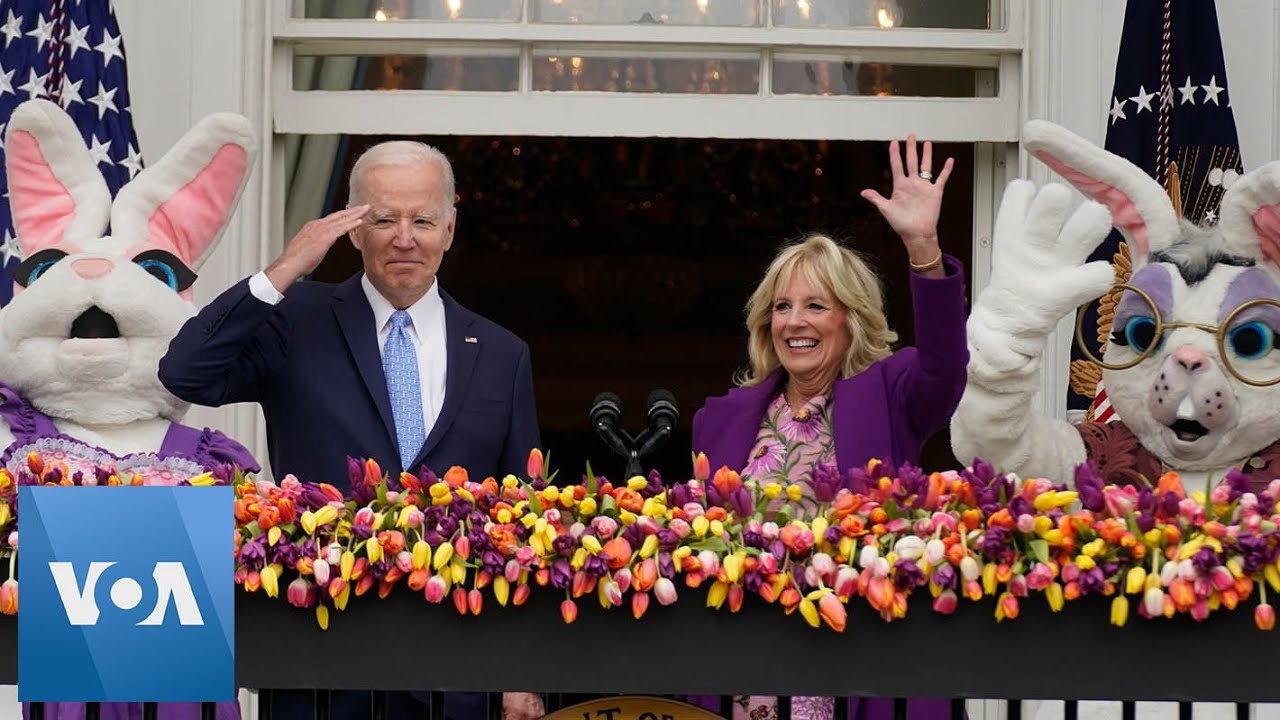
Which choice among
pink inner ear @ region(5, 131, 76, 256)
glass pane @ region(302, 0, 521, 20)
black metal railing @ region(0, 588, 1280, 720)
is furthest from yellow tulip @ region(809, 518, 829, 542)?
glass pane @ region(302, 0, 521, 20)

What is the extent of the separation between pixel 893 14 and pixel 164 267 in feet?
6.78

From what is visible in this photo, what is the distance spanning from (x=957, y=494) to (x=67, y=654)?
4.11 ft

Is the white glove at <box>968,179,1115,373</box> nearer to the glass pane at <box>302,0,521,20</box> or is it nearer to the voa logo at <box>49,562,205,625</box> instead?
the voa logo at <box>49,562,205,625</box>

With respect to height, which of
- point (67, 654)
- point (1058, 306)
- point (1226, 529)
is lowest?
point (67, 654)

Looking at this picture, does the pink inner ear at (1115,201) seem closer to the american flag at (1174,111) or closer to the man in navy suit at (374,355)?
the american flag at (1174,111)

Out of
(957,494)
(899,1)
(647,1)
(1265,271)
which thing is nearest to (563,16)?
(647,1)

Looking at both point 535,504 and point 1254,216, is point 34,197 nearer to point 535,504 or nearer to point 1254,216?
point 535,504

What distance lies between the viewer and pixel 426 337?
3430 millimetres

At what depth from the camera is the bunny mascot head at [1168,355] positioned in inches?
134

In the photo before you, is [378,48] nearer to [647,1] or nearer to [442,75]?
[442,75]

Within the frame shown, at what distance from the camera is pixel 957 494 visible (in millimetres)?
2643

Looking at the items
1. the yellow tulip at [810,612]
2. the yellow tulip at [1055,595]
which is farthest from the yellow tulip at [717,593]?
the yellow tulip at [1055,595]

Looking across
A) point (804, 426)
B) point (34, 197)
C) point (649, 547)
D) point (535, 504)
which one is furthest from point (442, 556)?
point (34, 197)

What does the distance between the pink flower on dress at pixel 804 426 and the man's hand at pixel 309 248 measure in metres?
0.87
